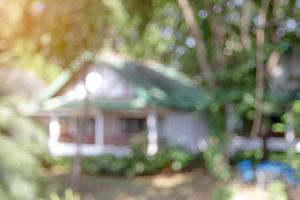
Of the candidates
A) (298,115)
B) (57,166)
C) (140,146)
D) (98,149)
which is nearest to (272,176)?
(298,115)

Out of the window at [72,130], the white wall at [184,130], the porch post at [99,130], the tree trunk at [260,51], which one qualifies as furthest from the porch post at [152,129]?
the tree trunk at [260,51]

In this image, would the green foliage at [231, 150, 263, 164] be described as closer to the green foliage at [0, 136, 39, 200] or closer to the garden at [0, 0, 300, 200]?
the garden at [0, 0, 300, 200]

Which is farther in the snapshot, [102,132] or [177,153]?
[102,132]

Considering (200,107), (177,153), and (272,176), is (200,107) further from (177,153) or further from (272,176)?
(272,176)

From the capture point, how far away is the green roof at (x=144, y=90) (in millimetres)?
19517

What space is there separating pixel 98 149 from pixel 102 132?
0.88 m

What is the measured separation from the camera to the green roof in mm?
19517

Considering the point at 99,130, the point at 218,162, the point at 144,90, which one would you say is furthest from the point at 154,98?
the point at 218,162

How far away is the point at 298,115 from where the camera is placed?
301 inches

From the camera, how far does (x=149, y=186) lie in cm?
1497

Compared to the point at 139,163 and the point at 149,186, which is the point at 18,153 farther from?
the point at 139,163

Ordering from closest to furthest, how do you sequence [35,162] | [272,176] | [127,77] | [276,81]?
1. [35,162]
2. [272,176]
3. [276,81]
4. [127,77]

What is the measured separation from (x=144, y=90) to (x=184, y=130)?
344 cm

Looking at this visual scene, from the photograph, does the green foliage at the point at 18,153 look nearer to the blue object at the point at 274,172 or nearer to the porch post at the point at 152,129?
the blue object at the point at 274,172
